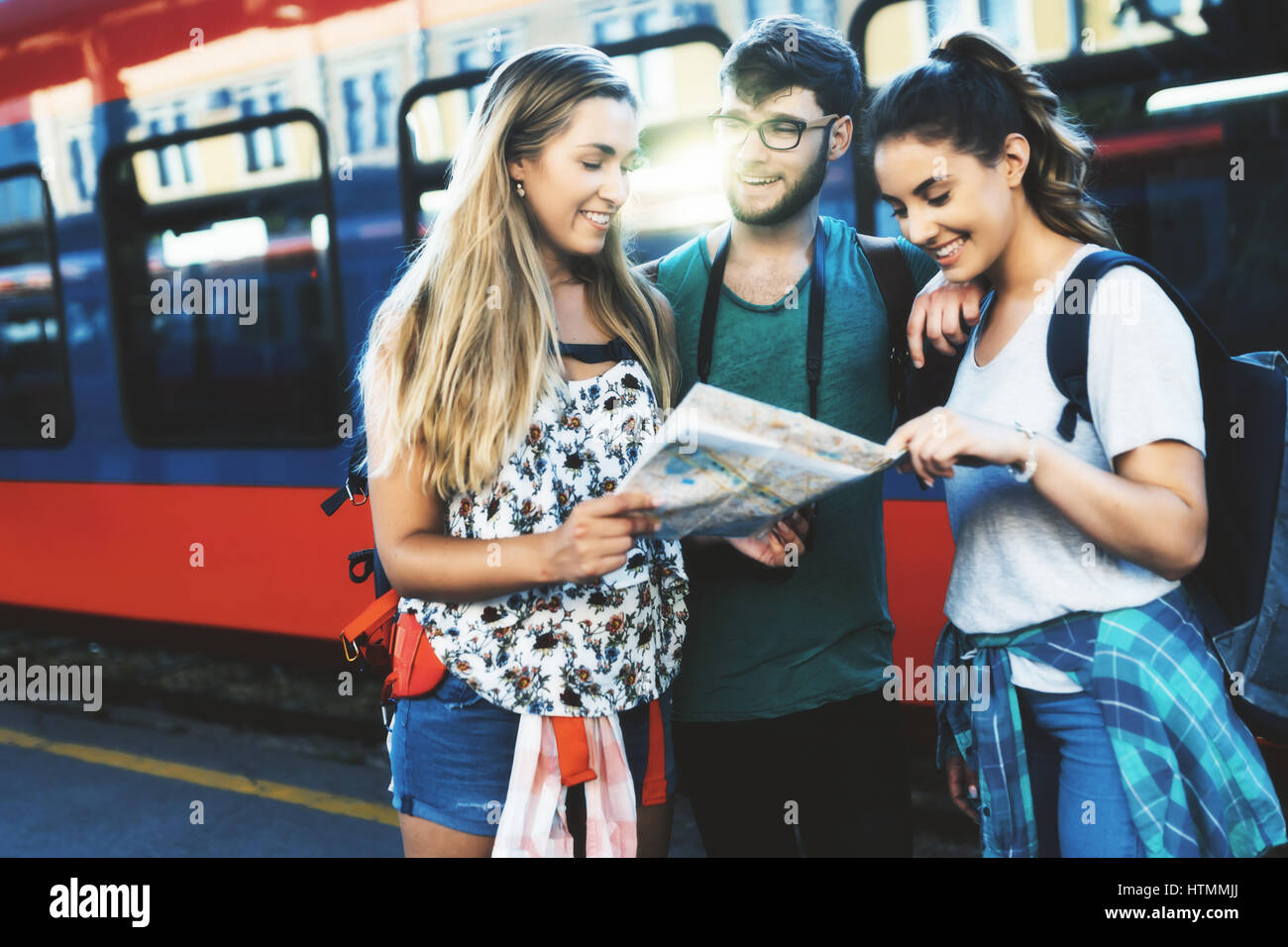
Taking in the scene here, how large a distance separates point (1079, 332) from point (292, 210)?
3515 millimetres

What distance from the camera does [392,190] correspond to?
3.93m

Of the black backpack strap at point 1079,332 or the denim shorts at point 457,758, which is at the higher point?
the black backpack strap at point 1079,332

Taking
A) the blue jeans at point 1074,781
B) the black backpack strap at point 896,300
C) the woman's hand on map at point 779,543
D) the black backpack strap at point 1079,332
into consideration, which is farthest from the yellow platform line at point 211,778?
the black backpack strap at point 1079,332

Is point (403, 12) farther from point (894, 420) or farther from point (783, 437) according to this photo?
point (783, 437)

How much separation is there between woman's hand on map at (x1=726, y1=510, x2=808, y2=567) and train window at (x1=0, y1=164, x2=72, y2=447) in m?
4.26

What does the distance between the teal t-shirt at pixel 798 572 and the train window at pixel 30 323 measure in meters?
4.12

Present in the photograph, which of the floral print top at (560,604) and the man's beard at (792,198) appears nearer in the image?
the floral print top at (560,604)

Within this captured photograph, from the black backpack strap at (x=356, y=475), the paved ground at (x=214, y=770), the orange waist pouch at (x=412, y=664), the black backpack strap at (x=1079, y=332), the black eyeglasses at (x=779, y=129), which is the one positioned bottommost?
the paved ground at (x=214, y=770)

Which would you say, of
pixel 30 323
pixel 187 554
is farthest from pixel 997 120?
pixel 30 323

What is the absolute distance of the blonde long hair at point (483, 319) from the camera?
1.50m

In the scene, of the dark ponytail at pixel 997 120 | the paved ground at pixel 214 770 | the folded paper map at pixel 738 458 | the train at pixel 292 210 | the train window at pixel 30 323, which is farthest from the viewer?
the train window at pixel 30 323

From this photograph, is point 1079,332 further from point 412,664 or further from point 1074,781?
point 412,664

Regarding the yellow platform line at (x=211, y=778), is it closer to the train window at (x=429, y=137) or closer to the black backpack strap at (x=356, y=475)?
the train window at (x=429, y=137)

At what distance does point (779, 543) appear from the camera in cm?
168
